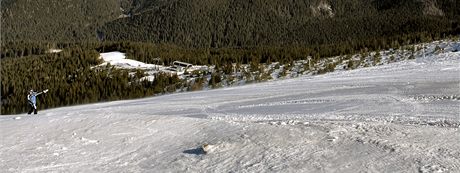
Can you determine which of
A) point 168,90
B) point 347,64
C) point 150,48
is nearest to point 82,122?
point 347,64

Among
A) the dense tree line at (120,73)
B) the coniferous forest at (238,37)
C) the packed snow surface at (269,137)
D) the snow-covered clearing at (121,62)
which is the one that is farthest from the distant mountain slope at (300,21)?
the packed snow surface at (269,137)

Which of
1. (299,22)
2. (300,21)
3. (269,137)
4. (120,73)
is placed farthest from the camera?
(300,21)

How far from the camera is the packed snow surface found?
37.4 feet

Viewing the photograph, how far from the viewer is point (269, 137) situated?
43.6 ft

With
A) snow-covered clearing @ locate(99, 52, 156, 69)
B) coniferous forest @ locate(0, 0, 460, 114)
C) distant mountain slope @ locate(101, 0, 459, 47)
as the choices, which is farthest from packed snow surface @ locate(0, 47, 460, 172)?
distant mountain slope @ locate(101, 0, 459, 47)

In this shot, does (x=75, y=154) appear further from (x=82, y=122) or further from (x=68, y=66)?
(x=68, y=66)

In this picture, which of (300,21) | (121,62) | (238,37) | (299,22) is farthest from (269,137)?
(300,21)

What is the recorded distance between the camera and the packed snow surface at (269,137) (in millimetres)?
11406

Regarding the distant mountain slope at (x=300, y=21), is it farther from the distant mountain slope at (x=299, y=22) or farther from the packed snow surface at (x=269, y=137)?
the packed snow surface at (x=269, y=137)

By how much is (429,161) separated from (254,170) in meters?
3.12

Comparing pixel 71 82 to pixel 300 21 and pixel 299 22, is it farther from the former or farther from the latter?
pixel 300 21

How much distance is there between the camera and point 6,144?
1583 cm

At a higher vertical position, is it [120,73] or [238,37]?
[238,37]

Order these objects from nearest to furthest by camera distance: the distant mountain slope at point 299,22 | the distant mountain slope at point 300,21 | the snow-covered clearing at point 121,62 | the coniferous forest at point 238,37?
the snow-covered clearing at point 121,62 < the coniferous forest at point 238,37 < the distant mountain slope at point 300,21 < the distant mountain slope at point 299,22
